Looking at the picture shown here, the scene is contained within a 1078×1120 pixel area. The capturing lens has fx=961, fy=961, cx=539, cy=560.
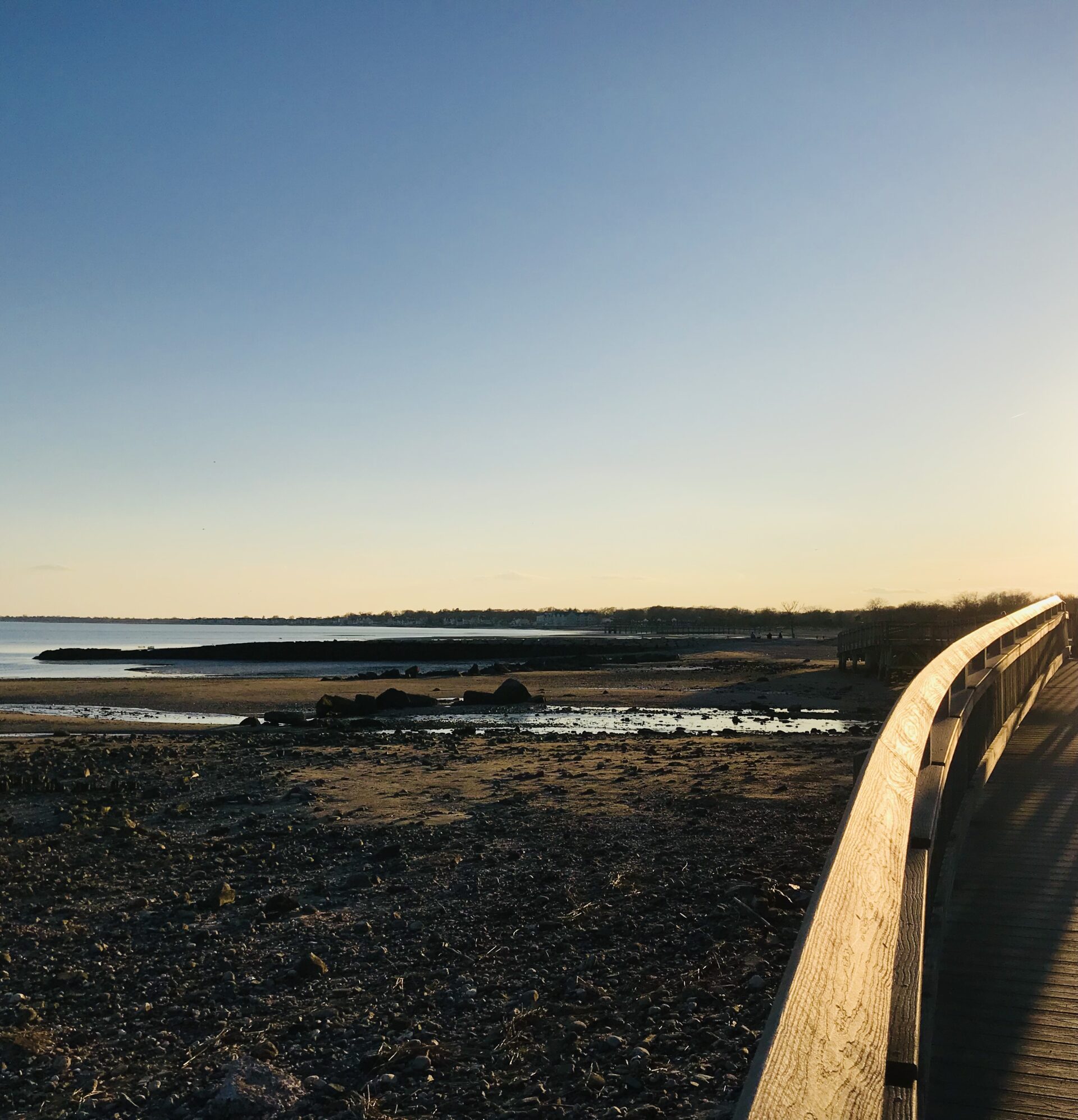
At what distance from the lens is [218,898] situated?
7410mm

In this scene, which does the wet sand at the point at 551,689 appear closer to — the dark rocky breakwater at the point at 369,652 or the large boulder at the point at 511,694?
the large boulder at the point at 511,694

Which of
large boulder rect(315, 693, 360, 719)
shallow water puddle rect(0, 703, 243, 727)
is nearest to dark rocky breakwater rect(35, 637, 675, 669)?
shallow water puddle rect(0, 703, 243, 727)

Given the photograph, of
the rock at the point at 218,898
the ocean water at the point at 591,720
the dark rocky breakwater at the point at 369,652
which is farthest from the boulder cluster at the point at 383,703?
the dark rocky breakwater at the point at 369,652

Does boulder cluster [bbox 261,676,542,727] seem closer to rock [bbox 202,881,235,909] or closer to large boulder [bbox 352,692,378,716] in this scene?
large boulder [bbox 352,692,378,716]

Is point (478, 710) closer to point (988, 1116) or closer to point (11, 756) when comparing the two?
point (11, 756)

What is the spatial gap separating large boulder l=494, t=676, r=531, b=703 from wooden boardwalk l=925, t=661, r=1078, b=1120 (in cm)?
2176

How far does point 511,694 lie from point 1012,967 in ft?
81.0

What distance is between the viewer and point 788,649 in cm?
6744

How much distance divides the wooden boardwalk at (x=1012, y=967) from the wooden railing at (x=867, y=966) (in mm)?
224

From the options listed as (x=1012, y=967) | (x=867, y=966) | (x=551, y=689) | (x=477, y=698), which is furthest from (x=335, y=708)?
(x=867, y=966)

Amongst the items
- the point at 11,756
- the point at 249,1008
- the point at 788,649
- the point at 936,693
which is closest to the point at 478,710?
the point at 11,756

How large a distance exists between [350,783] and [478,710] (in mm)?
14077

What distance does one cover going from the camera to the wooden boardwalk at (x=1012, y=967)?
3650 millimetres

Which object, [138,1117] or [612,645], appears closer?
[138,1117]
